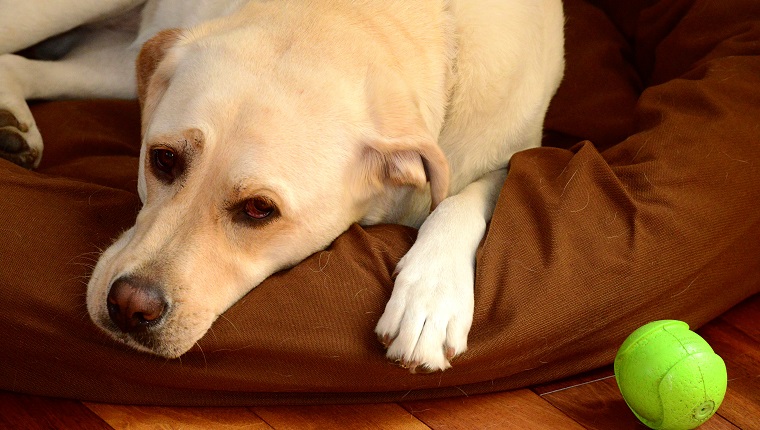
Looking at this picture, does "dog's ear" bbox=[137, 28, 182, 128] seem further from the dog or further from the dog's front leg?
the dog's front leg

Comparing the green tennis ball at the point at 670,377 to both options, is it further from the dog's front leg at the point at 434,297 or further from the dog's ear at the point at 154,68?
the dog's ear at the point at 154,68

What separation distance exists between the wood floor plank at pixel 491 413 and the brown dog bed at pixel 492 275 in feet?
0.11

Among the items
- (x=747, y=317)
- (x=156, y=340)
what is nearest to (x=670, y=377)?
(x=747, y=317)

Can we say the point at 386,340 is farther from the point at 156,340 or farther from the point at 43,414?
the point at 43,414

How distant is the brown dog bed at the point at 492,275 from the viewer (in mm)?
1873

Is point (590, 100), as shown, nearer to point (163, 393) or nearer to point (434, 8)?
point (434, 8)

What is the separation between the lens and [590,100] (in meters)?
3.09

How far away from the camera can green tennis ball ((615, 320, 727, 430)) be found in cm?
179

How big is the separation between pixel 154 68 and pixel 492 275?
40.2 inches

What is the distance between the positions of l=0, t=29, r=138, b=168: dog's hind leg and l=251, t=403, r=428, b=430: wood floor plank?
1267mm

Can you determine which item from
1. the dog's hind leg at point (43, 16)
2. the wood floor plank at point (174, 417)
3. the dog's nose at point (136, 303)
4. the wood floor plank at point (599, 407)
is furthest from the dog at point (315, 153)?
the dog's hind leg at point (43, 16)

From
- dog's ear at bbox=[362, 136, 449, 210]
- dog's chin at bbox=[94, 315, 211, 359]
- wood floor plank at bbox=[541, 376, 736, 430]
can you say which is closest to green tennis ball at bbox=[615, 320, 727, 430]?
wood floor plank at bbox=[541, 376, 736, 430]

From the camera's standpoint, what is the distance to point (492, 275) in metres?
2.00

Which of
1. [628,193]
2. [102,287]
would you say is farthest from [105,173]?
[628,193]
